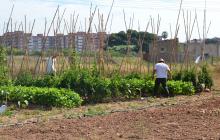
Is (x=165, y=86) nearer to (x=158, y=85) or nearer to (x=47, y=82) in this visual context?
(x=158, y=85)

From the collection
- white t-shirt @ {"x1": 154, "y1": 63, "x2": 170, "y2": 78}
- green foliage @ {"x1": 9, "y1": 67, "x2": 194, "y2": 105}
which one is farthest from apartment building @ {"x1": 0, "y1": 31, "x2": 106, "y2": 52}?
white t-shirt @ {"x1": 154, "y1": 63, "x2": 170, "y2": 78}

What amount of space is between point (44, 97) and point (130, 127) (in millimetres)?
4174

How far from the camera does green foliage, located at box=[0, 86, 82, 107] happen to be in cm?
1335

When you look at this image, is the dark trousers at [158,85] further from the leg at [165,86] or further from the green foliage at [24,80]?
the green foliage at [24,80]

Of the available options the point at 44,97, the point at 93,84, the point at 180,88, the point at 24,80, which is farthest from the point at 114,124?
the point at 180,88

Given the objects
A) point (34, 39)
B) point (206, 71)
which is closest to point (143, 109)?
point (206, 71)

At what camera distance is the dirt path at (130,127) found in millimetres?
8859

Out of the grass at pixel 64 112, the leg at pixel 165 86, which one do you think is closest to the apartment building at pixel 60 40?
the leg at pixel 165 86

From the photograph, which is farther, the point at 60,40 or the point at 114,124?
the point at 60,40

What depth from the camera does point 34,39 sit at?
23.2m

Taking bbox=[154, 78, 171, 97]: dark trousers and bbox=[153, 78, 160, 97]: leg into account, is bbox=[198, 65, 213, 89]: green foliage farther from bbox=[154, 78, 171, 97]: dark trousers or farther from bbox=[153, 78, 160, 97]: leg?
bbox=[153, 78, 160, 97]: leg

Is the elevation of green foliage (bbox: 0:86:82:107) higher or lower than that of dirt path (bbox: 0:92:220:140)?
higher

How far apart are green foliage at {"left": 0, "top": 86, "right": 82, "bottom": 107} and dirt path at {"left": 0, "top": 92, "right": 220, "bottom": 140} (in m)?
2.00

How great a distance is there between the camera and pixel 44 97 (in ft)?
44.0
